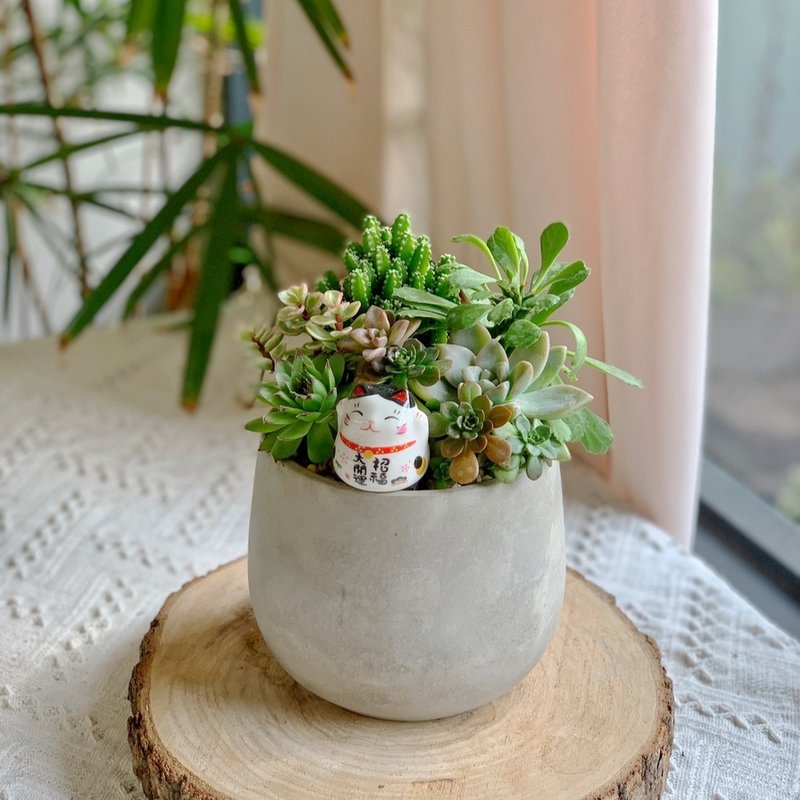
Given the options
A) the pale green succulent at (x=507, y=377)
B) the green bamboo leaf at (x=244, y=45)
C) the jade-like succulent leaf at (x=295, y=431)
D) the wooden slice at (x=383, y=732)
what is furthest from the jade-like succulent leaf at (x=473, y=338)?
the green bamboo leaf at (x=244, y=45)

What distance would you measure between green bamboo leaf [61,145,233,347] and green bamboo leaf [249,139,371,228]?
82mm

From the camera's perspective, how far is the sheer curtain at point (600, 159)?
863mm

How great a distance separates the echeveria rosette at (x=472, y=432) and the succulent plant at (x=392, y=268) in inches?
3.1

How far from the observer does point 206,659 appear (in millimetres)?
760

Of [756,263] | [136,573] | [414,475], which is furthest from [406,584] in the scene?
[756,263]

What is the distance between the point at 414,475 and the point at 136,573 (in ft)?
1.56

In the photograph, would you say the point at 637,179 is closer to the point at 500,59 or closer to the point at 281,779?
the point at 500,59

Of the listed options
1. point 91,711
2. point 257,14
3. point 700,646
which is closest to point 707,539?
point 700,646

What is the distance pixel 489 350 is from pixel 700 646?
0.40m

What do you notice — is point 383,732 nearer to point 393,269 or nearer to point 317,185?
point 393,269

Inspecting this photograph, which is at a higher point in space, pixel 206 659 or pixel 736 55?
pixel 736 55

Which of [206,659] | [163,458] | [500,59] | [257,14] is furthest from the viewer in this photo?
[257,14]

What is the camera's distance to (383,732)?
27.6 inches

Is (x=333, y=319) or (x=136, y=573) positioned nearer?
(x=333, y=319)
